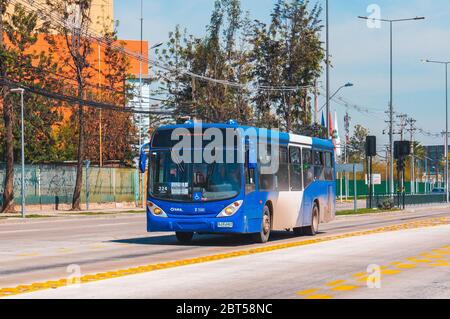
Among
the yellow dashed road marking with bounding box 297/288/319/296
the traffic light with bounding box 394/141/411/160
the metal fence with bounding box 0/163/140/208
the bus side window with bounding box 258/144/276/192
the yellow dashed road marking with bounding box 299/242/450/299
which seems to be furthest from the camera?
the metal fence with bounding box 0/163/140/208

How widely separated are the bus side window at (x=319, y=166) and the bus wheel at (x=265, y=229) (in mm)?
4506

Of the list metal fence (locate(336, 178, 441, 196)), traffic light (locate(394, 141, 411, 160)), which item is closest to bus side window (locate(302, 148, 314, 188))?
traffic light (locate(394, 141, 411, 160))

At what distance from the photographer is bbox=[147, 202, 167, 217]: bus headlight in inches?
942

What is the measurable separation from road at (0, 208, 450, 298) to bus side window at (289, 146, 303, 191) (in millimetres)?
1571

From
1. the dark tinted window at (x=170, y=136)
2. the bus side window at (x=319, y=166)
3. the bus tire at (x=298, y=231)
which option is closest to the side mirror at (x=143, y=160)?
the dark tinted window at (x=170, y=136)

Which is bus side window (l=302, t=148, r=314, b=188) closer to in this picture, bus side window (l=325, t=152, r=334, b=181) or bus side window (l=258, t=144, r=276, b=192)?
bus side window (l=325, t=152, r=334, b=181)

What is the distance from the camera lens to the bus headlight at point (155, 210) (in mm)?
23922

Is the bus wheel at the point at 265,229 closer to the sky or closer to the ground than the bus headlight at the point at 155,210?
closer to the ground

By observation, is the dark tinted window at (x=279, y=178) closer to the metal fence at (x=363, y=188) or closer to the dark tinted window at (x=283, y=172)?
the dark tinted window at (x=283, y=172)

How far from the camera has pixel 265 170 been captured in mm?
25172

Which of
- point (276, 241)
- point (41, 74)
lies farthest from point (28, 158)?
point (276, 241)

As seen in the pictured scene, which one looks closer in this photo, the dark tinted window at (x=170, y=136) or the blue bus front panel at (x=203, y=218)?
the blue bus front panel at (x=203, y=218)

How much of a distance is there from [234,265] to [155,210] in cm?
713

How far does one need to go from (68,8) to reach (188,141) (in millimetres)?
40548
